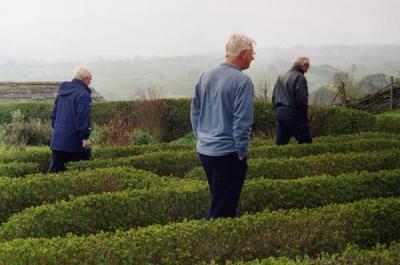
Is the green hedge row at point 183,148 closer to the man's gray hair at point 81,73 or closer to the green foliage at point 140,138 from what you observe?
the man's gray hair at point 81,73

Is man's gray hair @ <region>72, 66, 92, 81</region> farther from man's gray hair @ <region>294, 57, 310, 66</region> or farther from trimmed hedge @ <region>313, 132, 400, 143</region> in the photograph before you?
trimmed hedge @ <region>313, 132, 400, 143</region>

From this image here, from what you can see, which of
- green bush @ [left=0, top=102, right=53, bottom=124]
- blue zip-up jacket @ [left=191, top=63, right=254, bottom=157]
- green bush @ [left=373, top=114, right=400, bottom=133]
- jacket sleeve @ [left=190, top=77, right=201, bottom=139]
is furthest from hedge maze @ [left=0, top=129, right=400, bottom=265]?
green bush @ [left=0, top=102, right=53, bottom=124]

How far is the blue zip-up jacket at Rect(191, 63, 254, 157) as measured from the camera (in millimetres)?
5492

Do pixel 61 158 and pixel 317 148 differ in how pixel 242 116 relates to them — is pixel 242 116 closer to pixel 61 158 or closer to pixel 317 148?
pixel 61 158

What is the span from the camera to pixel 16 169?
30.6 ft

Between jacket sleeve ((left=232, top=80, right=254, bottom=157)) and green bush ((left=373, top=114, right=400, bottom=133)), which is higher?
jacket sleeve ((left=232, top=80, right=254, bottom=157))

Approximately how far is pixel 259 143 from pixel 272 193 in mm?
5080

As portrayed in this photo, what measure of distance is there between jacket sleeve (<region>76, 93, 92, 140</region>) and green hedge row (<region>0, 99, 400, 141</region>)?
850cm

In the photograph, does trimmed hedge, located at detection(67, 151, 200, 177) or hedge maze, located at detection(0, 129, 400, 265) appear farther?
trimmed hedge, located at detection(67, 151, 200, 177)

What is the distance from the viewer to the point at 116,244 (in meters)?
4.82

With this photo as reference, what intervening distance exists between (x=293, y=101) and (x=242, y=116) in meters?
4.99

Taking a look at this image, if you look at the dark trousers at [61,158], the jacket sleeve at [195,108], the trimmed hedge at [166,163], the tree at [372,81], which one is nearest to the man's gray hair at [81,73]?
the dark trousers at [61,158]

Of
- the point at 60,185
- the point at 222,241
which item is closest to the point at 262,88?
the point at 60,185

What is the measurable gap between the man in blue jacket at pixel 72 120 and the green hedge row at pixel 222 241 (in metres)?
3.26
